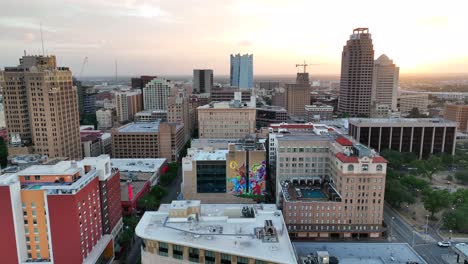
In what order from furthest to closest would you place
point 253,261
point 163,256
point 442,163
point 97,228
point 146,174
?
point 442,163
point 146,174
point 97,228
point 163,256
point 253,261

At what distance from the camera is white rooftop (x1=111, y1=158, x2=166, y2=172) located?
108875 millimetres

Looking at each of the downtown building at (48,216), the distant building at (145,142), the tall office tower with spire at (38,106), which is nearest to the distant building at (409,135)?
the distant building at (145,142)

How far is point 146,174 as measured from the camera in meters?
103

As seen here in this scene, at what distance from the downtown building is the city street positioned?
6271cm

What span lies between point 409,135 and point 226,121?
2899 inches

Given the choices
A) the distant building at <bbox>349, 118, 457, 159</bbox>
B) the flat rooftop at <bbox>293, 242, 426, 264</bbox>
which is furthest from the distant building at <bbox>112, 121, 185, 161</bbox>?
the flat rooftop at <bbox>293, 242, 426, 264</bbox>

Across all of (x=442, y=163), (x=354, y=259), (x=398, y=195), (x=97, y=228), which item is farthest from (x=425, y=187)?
(x=97, y=228)

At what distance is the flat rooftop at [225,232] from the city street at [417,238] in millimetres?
34103

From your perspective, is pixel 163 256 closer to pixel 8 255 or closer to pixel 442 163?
pixel 8 255

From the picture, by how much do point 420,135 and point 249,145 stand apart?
80.1 m

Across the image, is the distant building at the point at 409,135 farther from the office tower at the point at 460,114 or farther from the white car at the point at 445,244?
the white car at the point at 445,244

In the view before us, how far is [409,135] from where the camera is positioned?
432 feet

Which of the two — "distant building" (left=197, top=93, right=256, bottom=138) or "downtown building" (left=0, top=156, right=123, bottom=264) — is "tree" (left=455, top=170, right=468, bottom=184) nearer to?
"distant building" (left=197, top=93, right=256, bottom=138)

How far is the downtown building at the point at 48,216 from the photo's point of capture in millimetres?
49688
